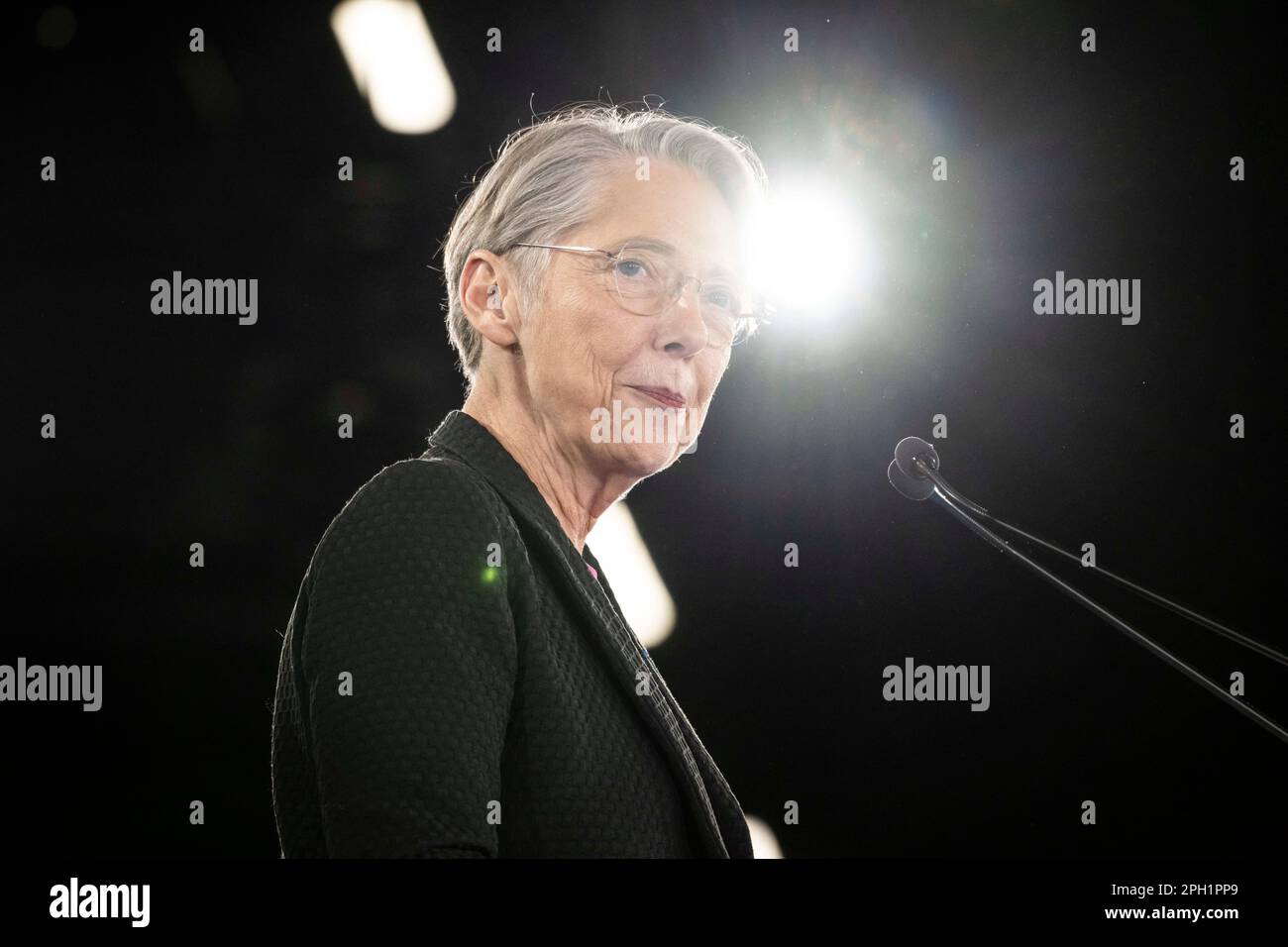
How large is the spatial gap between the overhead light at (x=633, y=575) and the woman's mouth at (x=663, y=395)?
0.57 meters

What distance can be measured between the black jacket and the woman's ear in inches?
8.0

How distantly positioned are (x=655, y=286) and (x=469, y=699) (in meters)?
0.64

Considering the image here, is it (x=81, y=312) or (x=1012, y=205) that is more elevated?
(x=1012, y=205)

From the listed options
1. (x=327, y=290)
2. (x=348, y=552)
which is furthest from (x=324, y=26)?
(x=348, y=552)

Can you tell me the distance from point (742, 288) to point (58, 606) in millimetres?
1201

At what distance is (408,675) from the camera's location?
40.6 inches

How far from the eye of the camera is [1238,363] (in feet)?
6.35

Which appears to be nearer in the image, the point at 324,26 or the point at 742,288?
the point at 742,288

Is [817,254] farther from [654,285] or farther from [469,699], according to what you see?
[469,699]

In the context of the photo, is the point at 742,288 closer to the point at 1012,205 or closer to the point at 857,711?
the point at 1012,205

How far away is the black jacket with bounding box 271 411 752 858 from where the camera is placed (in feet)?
3.35

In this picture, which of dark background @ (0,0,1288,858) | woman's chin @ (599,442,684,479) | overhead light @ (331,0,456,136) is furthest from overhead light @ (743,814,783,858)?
overhead light @ (331,0,456,136)

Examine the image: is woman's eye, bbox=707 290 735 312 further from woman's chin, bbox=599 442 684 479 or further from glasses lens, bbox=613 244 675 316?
woman's chin, bbox=599 442 684 479

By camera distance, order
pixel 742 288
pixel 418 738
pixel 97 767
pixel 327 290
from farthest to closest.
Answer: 1. pixel 327 290
2. pixel 97 767
3. pixel 742 288
4. pixel 418 738
